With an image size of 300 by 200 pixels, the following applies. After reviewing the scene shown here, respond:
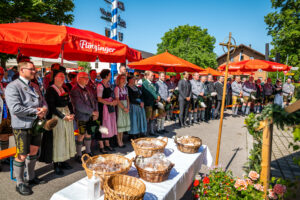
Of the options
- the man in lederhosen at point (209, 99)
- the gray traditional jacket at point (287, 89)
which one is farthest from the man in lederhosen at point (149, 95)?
the gray traditional jacket at point (287, 89)

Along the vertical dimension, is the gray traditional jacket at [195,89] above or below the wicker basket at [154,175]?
above

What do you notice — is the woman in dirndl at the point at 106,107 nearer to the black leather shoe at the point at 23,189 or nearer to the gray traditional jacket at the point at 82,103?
the gray traditional jacket at the point at 82,103

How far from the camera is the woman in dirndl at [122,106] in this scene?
17.2ft

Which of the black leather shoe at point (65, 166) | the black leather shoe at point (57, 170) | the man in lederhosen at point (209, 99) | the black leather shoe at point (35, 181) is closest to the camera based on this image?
the black leather shoe at point (35, 181)

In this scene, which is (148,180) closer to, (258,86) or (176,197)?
(176,197)

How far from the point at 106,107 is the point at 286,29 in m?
17.7

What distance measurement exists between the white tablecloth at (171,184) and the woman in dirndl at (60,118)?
191 centimetres

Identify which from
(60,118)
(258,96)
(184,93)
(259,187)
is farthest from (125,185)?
(258,96)

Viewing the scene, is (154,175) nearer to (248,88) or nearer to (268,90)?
(248,88)

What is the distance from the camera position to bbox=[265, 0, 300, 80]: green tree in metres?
15.4

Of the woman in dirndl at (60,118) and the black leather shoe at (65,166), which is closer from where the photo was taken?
the woman in dirndl at (60,118)

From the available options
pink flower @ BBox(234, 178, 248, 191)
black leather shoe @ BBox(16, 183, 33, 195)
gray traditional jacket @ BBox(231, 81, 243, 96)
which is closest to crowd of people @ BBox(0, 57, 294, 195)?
black leather shoe @ BBox(16, 183, 33, 195)

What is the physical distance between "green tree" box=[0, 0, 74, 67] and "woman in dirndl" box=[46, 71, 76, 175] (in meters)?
7.29

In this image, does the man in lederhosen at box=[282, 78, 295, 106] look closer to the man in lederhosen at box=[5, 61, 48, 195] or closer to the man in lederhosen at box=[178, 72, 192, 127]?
the man in lederhosen at box=[178, 72, 192, 127]
